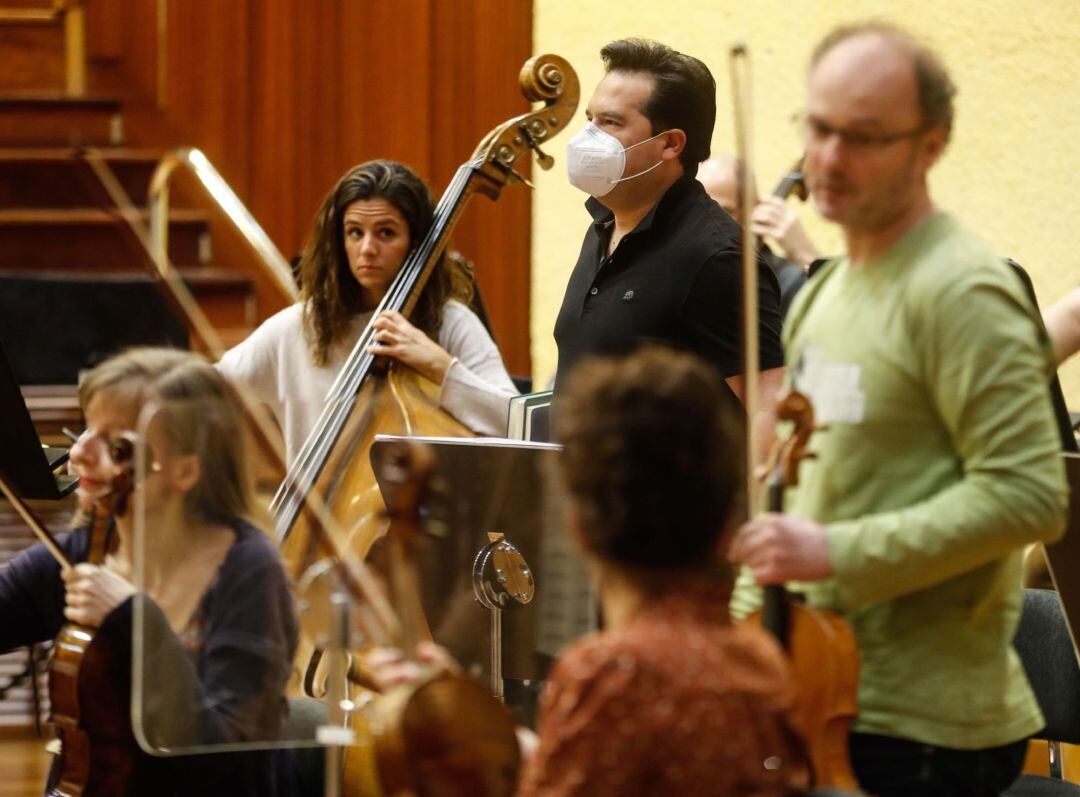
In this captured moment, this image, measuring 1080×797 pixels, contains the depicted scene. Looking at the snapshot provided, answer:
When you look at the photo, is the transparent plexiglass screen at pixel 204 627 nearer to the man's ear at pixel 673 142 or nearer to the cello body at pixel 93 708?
the cello body at pixel 93 708

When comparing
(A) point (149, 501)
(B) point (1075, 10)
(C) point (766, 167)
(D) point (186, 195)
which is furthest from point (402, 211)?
(D) point (186, 195)

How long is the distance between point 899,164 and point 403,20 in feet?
→ 10.7

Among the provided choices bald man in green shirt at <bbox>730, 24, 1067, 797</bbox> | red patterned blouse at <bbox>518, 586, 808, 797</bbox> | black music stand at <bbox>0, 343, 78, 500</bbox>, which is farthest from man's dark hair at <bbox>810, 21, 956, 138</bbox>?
black music stand at <bbox>0, 343, 78, 500</bbox>

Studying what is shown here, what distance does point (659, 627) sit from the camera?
109cm

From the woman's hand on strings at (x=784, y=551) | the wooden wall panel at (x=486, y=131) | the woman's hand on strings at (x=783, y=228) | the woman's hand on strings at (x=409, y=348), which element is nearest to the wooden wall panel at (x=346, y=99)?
the wooden wall panel at (x=486, y=131)

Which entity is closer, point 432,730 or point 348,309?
point 432,730

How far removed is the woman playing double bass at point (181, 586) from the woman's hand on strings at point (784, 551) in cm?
55

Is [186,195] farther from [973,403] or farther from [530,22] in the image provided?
[973,403]

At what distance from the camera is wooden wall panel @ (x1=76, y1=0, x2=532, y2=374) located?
430 cm

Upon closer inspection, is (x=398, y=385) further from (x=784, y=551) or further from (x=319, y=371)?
(x=784, y=551)

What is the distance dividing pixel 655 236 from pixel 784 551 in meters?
0.98

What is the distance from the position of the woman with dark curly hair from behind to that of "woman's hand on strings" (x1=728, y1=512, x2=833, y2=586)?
79 mm

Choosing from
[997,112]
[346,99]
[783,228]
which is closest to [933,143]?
[783,228]

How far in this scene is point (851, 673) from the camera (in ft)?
4.06
